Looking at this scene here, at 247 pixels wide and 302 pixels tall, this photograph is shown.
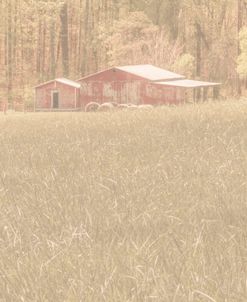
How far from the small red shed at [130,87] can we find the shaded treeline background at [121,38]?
5827mm

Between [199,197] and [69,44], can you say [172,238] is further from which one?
[69,44]

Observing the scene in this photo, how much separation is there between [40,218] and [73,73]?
250 ft

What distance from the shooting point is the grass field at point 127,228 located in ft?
12.1

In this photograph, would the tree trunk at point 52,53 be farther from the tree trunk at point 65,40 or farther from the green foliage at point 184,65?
the green foliage at point 184,65

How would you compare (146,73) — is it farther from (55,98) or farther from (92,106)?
(55,98)

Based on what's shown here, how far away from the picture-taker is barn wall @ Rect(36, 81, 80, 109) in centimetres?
6116

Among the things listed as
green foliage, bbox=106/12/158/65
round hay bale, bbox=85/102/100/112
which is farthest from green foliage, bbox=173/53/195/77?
round hay bale, bbox=85/102/100/112

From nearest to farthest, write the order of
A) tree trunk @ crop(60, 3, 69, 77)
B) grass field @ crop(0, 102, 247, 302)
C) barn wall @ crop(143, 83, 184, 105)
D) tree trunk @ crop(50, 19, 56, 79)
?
grass field @ crop(0, 102, 247, 302)
barn wall @ crop(143, 83, 184, 105)
tree trunk @ crop(50, 19, 56, 79)
tree trunk @ crop(60, 3, 69, 77)

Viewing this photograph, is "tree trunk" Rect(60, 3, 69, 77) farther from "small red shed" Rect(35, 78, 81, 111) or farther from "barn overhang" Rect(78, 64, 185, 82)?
"barn overhang" Rect(78, 64, 185, 82)

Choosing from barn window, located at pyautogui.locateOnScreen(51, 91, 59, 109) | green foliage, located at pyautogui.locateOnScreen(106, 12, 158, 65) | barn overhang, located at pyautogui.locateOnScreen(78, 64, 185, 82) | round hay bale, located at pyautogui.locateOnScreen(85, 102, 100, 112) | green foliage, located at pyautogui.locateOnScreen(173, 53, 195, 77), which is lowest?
round hay bale, located at pyautogui.locateOnScreen(85, 102, 100, 112)

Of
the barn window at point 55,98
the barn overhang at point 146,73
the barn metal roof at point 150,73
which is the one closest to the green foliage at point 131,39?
the barn metal roof at point 150,73

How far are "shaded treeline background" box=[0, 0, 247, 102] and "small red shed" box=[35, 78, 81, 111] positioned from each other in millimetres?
6516

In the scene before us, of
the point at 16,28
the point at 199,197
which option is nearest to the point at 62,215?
the point at 199,197

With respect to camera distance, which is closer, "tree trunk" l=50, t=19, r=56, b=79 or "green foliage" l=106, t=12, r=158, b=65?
"green foliage" l=106, t=12, r=158, b=65
